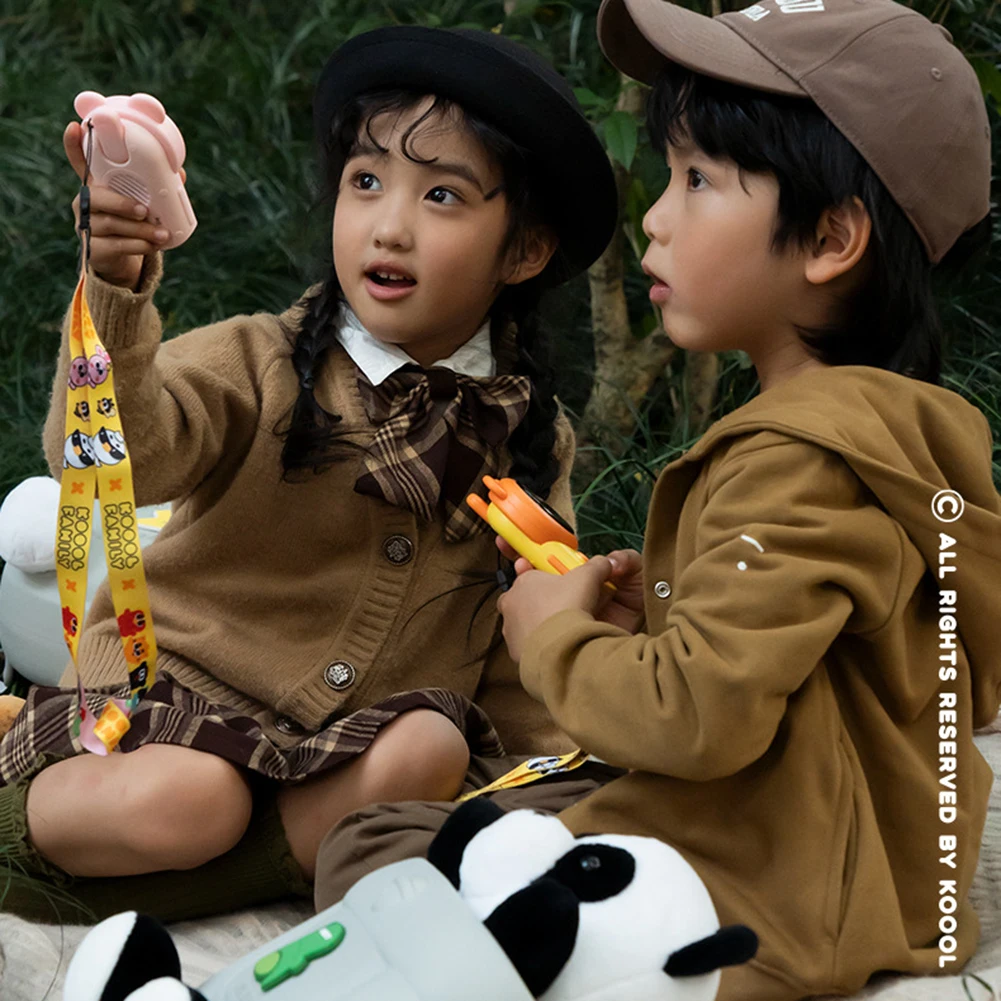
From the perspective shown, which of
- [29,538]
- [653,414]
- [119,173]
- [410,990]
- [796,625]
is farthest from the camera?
[653,414]

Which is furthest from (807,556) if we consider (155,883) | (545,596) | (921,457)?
(155,883)

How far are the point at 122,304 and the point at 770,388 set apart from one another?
0.71m

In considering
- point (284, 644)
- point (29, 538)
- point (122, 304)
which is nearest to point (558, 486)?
point (284, 644)

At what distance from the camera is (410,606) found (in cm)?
184

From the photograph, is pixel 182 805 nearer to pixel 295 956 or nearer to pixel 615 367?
pixel 295 956

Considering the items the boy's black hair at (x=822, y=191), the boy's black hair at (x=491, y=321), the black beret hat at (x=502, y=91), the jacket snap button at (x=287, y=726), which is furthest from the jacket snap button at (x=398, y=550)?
the boy's black hair at (x=822, y=191)

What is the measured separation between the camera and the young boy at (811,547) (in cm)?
124

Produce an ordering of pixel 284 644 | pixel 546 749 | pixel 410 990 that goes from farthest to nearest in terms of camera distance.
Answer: pixel 546 749 < pixel 284 644 < pixel 410 990

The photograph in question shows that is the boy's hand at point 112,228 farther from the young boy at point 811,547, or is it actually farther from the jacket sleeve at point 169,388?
the young boy at point 811,547

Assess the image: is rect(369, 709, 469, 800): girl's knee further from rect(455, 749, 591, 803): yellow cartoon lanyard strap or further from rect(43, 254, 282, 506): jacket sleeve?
rect(43, 254, 282, 506): jacket sleeve

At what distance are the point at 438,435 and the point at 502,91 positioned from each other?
0.44m

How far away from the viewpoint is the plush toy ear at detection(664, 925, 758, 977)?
1.08 meters

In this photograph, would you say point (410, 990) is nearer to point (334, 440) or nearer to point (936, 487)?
point (936, 487)

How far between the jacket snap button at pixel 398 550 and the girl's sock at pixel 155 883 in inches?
13.4
